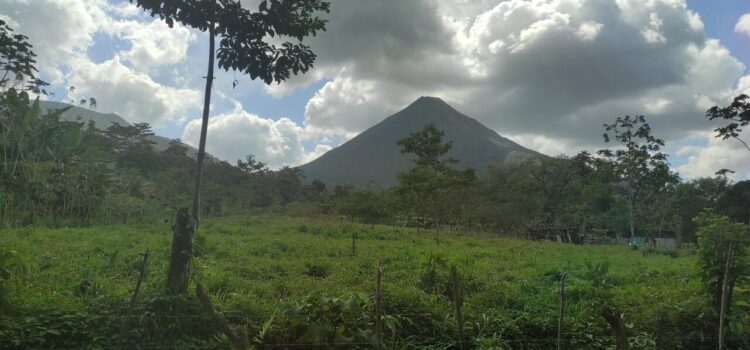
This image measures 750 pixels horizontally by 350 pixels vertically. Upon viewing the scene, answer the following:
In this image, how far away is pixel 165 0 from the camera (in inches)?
177

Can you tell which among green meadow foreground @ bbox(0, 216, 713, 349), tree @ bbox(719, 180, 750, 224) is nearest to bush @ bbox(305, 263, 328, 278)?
green meadow foreground @ bbox(0, 216, 713, 349)

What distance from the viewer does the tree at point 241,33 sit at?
456cm

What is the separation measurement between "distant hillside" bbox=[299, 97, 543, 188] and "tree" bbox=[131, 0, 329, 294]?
12378 cm

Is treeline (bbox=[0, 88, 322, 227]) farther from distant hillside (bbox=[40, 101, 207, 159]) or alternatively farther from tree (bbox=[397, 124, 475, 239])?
tree (bbox=[397, 124, 475, 239])

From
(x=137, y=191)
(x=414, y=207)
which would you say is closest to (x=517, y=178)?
(x=414, y=207)

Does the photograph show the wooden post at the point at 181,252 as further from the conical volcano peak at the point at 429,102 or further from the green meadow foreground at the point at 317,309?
the conical volcano peak at the point at 429,102

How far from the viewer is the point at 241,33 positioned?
479 centimetres

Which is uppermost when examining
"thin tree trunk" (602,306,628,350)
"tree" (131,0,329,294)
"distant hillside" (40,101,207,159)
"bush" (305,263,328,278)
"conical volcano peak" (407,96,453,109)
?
"conical volcano peak" (407,96,453,109)

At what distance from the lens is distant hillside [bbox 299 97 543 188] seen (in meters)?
142

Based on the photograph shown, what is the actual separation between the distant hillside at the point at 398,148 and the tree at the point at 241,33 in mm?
123777

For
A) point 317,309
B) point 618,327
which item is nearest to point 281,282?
point 317,309

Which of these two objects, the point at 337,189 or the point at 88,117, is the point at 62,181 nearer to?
the point at 337,189

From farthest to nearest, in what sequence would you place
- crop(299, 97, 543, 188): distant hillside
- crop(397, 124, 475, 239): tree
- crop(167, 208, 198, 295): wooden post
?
crop(299, 97, 543, 188): distant hillside, crop(397, 124, 475, 239): tree, crop(167, 208, 198, 295): wooden post

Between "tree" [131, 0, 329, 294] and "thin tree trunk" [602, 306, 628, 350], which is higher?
"tree" [131, 0, 329, 294]
